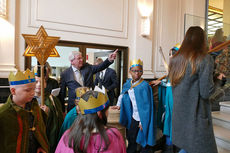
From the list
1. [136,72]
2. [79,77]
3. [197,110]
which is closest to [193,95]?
[197,110]

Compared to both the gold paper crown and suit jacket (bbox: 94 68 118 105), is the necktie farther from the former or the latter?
the gold paper crown

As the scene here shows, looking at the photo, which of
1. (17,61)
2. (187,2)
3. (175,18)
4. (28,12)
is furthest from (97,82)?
(187,2)

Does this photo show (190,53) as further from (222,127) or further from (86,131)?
(222,127)

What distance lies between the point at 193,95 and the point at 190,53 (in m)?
0.36

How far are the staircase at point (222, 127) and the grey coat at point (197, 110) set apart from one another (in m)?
1.24

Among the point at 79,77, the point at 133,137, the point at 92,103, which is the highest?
the point at 79,77

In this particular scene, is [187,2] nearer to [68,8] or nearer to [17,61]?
[68,8]

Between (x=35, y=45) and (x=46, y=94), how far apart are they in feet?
1.74

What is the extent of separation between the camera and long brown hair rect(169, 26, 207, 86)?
4.71 feet

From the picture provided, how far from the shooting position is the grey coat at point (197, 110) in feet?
4.49

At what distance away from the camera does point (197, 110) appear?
140 centimetres

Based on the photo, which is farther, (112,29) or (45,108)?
(112,29)

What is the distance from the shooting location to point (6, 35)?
2914 millimetres

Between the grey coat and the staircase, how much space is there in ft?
4.08
